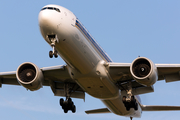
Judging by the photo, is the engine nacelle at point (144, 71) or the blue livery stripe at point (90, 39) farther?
the engine nacelle at point (144, 71)

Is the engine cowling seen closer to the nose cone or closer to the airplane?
the airplane

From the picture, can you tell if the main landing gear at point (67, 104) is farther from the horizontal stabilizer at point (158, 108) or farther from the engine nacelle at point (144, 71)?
the horizontal stabilizer at point (158, 108)

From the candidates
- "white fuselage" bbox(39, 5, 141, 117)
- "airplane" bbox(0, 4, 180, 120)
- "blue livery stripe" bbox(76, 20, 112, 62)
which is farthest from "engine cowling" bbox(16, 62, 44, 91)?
"blue livery stripe" bbox(76, 20, 112, 62)

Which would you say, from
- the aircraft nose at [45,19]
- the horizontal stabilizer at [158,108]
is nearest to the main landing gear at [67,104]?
the horizontal stabilizer at [158,108]

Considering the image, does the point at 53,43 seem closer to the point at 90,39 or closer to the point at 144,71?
the point at 90,39

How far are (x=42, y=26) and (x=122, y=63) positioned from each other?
7220 mm

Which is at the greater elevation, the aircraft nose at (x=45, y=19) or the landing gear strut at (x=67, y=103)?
the aircraft nose at (x=45, y=19)

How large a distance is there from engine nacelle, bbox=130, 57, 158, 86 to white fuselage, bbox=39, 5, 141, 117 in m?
2.24

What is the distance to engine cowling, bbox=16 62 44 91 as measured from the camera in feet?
78.6

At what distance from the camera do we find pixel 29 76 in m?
24.2

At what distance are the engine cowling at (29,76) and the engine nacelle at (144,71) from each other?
7087mm

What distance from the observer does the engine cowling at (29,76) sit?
24.0 metres

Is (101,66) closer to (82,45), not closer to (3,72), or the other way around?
(82,45)

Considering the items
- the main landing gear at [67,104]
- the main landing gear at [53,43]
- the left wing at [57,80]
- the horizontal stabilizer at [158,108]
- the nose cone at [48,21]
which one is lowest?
the horizontal stabilizer at [158,108]
